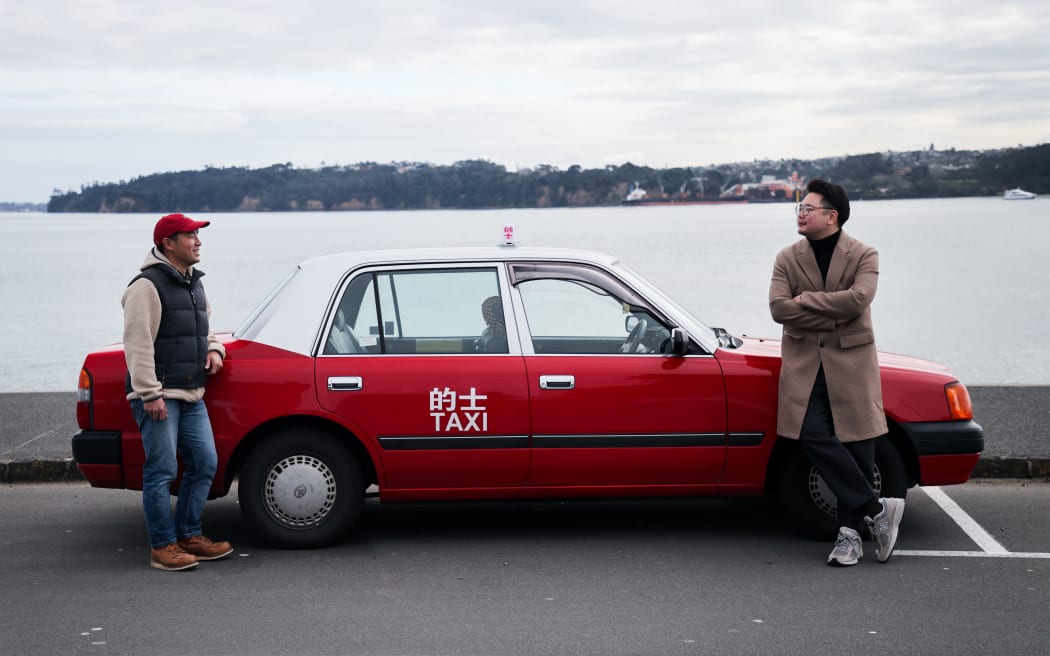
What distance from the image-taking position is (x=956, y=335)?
3666 centimetres

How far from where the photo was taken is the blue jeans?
243 inches

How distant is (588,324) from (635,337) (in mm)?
516

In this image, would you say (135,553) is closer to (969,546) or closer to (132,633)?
(132,633)

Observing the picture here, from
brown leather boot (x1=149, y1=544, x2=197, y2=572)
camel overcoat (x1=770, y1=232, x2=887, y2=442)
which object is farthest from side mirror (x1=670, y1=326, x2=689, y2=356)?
→ brown leather boot (x1=149, y1=544, x2=197, y2=572)

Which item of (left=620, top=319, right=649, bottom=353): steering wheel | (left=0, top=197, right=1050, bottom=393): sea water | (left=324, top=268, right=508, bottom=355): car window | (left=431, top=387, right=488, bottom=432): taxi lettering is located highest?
(left=324, top=268, right=508, bottom=355): car window

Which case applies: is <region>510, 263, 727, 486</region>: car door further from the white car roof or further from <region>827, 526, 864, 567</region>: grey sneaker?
<region>827, 526, 864, 567</region>: grey sneaker

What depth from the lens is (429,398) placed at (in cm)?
641

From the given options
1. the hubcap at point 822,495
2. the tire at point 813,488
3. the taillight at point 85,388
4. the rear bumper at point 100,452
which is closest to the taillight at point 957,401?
the tire at point 813,488

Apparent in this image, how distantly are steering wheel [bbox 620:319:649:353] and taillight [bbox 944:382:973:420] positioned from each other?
168cm

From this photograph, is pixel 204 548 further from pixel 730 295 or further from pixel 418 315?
pixel 730 295

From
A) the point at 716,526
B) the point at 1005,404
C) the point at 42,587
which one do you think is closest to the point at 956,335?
the point at 1005,404

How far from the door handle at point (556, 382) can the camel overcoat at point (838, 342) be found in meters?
1.12

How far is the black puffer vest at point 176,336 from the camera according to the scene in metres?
6.15

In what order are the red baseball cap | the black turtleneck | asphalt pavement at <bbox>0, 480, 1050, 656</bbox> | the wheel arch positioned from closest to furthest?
asphalt pavement at <bbox>0, 480, 1050, 656</bbox>, the red baseball cap, the black turtleneck, the wheel arch
